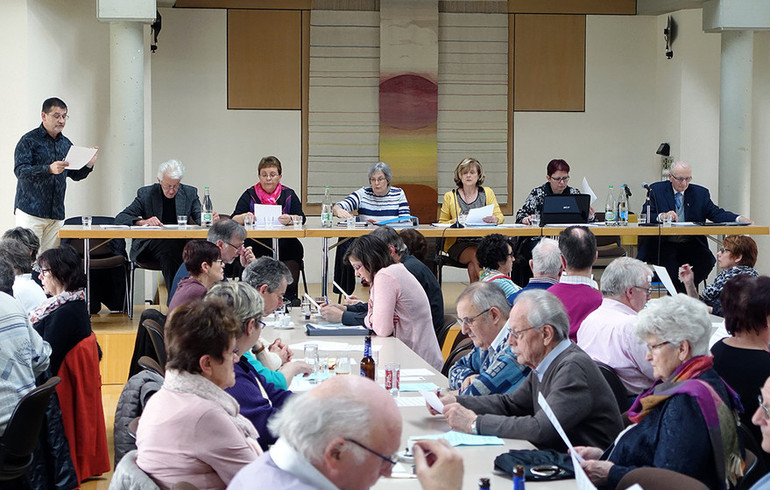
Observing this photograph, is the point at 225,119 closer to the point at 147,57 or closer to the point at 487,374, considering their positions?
the point at 147,57

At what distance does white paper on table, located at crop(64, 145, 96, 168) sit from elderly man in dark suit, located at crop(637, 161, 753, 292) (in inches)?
181

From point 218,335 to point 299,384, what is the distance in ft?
4.26

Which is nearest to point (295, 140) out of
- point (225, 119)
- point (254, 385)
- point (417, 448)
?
point (225, 119)

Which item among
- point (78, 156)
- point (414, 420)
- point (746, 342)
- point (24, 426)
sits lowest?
point (24, 426)

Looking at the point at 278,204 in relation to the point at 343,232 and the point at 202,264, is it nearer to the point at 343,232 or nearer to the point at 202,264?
the point at 343,232

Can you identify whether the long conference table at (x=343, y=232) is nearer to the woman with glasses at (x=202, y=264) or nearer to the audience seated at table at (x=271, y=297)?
the woman with glasses at (x=202, y=264)

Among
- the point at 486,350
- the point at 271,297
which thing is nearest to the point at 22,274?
the point at 271,297

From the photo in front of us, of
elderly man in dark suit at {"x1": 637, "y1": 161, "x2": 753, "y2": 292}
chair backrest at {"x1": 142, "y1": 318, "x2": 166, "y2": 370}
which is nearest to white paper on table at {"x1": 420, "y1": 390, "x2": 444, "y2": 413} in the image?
chair backrest at {"x1": 142, "y1": 318, "x2": 166, "y2": 370}

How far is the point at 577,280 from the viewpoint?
4852 millimetres

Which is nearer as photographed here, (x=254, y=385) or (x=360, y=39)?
(x=254, y=385)

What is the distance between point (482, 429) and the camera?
10.5ft

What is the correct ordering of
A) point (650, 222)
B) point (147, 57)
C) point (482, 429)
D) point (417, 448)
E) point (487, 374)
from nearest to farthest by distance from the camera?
point (417, 448) → point (482, 429) → point (487, 374) → point (650, 222) → point (147, 57)

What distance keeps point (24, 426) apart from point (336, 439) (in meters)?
2.48

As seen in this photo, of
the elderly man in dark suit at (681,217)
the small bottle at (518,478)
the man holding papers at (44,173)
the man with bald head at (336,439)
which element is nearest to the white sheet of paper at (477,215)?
the elderly man in dark suit at (681,217)
